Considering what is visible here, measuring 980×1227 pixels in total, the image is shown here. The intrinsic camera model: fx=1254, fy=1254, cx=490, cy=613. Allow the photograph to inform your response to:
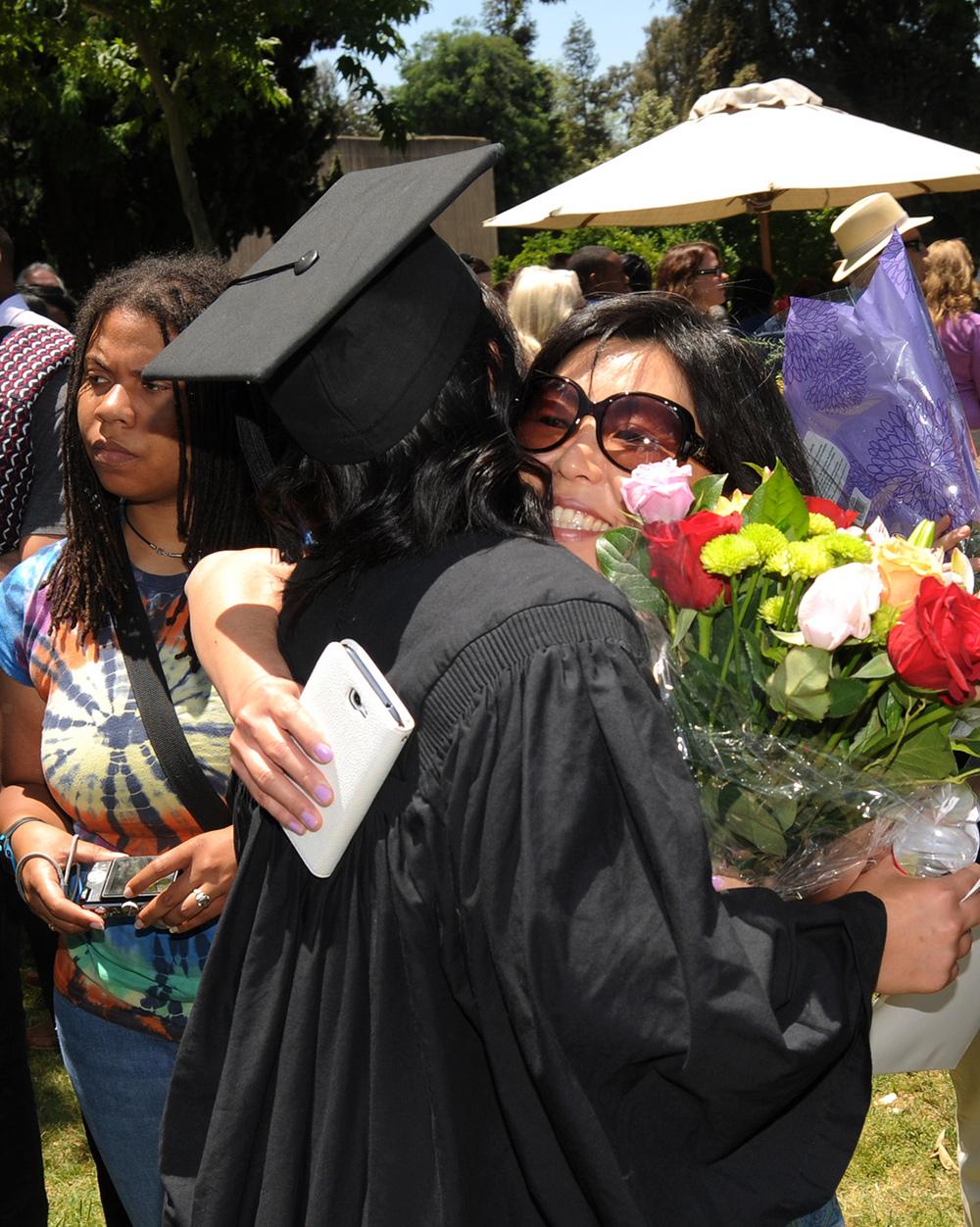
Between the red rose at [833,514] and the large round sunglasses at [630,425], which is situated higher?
the large round sunglasses at [630,425]

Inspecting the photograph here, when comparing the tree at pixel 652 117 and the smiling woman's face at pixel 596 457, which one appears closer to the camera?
the smiling woman's face at pixel 596 457

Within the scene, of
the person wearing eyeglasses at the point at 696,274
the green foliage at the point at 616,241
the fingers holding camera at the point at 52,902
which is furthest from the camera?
the green foliage at the point at 616,241

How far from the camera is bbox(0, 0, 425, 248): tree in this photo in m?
11.4

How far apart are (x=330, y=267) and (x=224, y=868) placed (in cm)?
99

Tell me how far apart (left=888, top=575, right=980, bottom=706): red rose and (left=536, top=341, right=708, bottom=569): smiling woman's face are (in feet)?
1.90

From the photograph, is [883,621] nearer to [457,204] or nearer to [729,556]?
[729,556]

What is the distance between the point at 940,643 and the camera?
1288mm

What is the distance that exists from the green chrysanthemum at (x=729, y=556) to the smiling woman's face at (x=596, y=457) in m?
0.43

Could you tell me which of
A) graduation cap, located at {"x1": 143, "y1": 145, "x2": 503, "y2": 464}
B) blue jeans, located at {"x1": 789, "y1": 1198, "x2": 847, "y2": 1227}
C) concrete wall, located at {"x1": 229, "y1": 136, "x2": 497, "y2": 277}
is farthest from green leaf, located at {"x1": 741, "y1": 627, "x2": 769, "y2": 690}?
concrete wall, located at {"x1": 229, "y1": 136, "x2": 497, "y2": 277}

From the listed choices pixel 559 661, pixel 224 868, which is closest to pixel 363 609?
pixel 559 661

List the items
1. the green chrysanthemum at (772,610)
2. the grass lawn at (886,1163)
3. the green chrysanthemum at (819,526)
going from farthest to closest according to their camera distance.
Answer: the grass lawn at (886,1163)
the green chrysanthemum at (819,526)
the green chrysanthemum at (772,610)

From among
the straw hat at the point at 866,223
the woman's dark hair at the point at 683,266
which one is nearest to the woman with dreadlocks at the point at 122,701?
the straw hat at the point at 866,223

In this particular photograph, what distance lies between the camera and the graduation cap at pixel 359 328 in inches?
52.2

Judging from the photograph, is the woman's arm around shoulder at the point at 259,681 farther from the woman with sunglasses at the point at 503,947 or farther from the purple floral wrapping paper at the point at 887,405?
the purple floral wrapping paper at the point at 887,405
